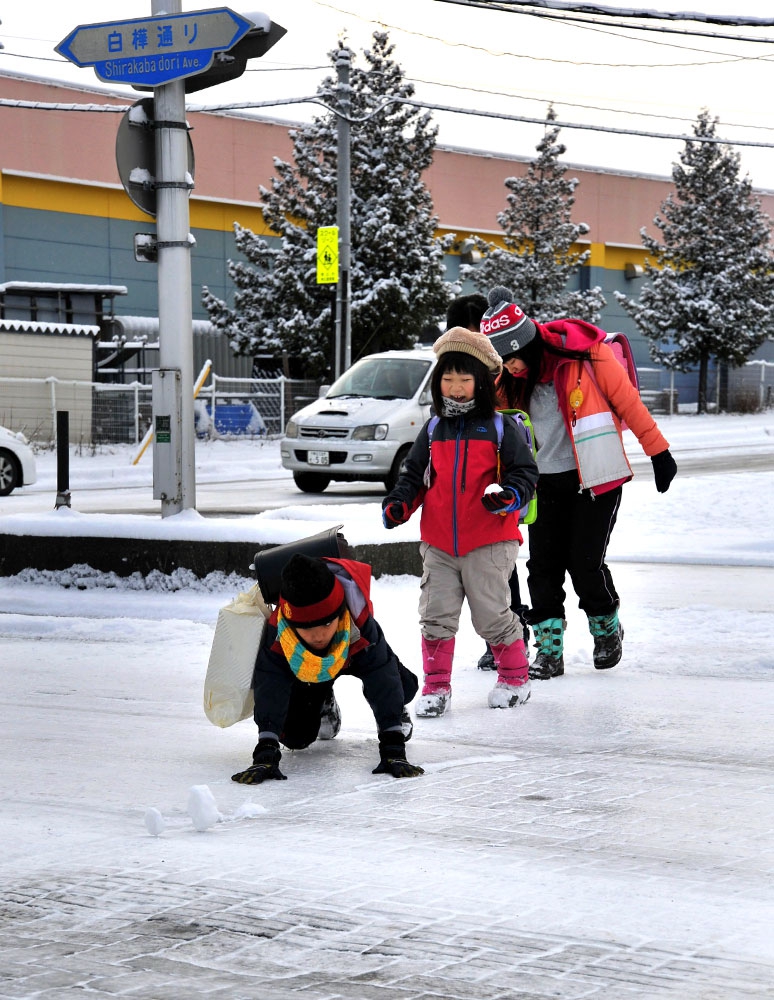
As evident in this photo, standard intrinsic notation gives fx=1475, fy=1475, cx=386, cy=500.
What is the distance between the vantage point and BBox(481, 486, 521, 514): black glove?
213 inches

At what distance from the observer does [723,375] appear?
145ft

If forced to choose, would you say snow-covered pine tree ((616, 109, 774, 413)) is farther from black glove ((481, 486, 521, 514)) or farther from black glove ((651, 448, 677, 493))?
black glove ((481, 486, 521, 514))

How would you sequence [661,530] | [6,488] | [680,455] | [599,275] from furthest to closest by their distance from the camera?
[599,275] → [680,455] → [6,488] → [661,530]

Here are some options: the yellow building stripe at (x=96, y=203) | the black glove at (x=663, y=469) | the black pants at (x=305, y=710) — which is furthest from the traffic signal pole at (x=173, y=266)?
the yellow building stripe at (x=96, y=203)

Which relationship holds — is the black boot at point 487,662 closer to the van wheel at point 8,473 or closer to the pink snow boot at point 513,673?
the pink snow boot at point 513,673

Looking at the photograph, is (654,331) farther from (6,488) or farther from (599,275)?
(6,488)

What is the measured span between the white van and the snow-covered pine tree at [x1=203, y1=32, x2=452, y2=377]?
15.3m

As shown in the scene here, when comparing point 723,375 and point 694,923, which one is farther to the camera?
point 723,375

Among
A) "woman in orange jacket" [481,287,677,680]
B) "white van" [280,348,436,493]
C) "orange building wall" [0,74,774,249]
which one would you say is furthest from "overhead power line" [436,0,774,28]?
"orange building wall" [0,74,774,249]

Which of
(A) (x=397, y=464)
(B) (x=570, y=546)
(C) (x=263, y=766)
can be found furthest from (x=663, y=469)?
(A) (x=397, y=464)

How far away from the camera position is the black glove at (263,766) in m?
4.53

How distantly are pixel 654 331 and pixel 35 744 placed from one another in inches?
1543

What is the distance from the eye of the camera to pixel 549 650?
649 cm

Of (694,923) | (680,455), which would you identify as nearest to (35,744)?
(694,923)
